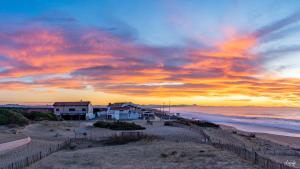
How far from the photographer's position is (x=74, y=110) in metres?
77.3

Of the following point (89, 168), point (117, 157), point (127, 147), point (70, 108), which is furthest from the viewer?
point (70, 108)

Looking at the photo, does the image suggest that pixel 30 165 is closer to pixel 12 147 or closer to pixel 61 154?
pixel 61 154

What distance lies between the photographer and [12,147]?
82.8 feet

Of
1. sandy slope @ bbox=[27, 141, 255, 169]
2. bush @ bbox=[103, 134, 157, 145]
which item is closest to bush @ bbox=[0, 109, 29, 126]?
bush @ bbox=[103, 134, 157, 145]

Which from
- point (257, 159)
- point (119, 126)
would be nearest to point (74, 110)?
point (119, 126)

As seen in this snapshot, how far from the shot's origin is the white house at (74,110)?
7669 centimetres

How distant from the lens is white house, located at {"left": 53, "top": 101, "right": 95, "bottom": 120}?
76688 millimetres

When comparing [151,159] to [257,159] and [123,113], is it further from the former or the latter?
[123,113]

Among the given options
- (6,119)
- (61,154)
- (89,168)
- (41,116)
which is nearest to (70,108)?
(41,116)

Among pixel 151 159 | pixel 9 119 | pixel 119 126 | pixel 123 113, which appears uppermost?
pixel 123 113

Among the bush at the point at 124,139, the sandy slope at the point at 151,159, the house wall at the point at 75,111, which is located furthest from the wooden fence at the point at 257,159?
the house wall at the point at 75,111

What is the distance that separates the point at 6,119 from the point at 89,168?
31183 mm

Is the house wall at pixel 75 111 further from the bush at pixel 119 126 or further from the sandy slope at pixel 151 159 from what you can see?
the sandy slope at pixel 151 159

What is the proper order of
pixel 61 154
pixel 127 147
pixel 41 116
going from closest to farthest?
pixel 61 154, pixel 127 147, pixel 41 116
